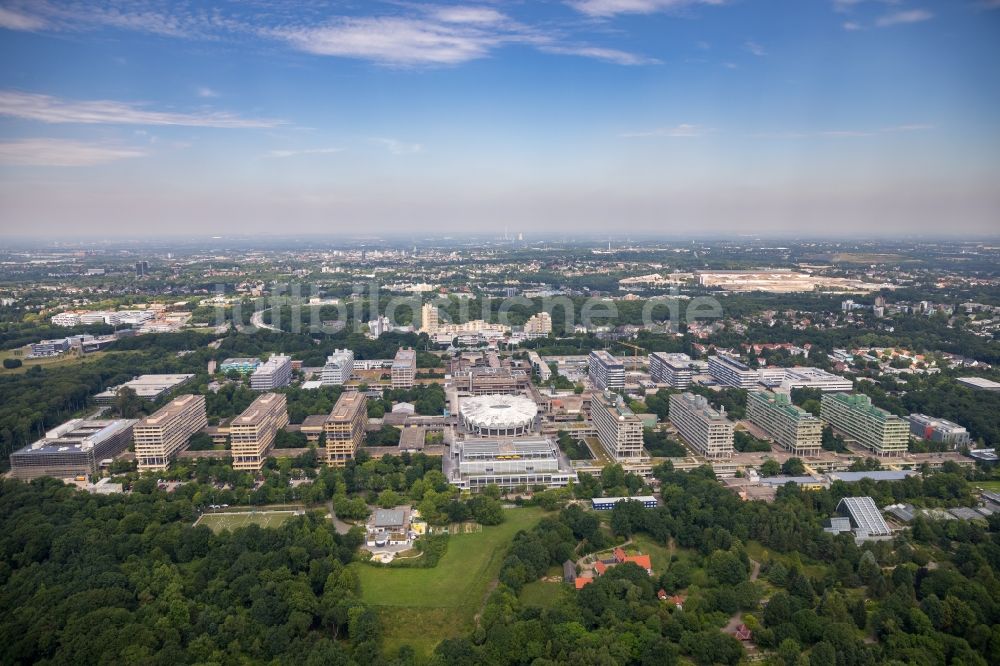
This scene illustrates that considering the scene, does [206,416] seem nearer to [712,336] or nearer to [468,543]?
[468,543]

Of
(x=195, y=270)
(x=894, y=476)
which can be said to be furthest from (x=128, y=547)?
(x=195, y=270)

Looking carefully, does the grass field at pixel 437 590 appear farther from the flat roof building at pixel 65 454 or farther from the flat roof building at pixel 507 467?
the flat roof building at pixel 65 454

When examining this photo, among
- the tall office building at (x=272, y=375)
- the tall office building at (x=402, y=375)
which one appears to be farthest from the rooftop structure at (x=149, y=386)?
the tall office building at (x=402, y=375)

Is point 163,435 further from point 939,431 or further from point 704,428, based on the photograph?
point 939,431

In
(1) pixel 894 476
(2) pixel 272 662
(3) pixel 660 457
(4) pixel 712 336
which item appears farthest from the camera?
(4) pixel 712 336

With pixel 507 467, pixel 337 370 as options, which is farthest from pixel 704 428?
pixel 337 370

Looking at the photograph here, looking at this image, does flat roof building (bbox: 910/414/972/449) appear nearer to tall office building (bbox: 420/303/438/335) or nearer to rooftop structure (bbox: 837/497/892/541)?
rooftop structure (bbox: 837/497/892/541)
